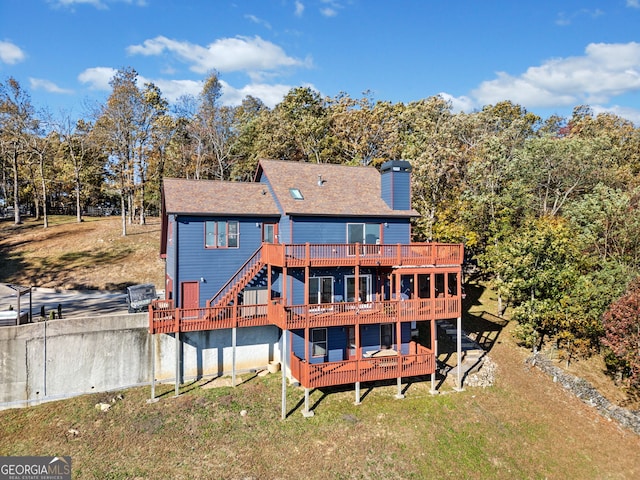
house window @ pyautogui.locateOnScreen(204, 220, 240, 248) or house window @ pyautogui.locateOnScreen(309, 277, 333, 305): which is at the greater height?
house window @ pyautogui.locateOnScreen(204, 220, 240, 248)

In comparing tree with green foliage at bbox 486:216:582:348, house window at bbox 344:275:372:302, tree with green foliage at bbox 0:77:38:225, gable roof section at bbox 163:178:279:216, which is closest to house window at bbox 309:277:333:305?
house window at bbox 344:275:372:302

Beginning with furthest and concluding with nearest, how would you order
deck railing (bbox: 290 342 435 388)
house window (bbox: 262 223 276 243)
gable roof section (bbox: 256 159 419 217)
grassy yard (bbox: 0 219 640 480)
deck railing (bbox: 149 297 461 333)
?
house window (bbox: 262 223 276 243), gable roof section (bbox: 256 159 419 217), deck railing (bbox: 149 297 461 333), deck railing (bbox: 290 342 435 388), grassy yard (bbox: 0 219 640 480)

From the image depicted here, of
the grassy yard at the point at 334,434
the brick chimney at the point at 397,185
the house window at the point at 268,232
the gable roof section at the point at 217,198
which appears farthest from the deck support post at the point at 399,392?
the gable roof section at the point at 217,198

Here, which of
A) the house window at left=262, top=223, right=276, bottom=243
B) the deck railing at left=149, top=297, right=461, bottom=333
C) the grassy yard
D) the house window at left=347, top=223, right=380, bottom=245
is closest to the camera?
the grassy yard

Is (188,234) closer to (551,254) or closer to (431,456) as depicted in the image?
(431,456)

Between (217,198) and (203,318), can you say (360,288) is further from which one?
(217,198)

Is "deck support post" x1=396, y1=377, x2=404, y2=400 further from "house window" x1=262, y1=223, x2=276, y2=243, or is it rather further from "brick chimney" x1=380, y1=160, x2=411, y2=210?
"house window" x1=262, y1=223, x2=276, y2=243

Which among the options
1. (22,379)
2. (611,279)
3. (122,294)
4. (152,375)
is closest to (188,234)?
(152,375)
